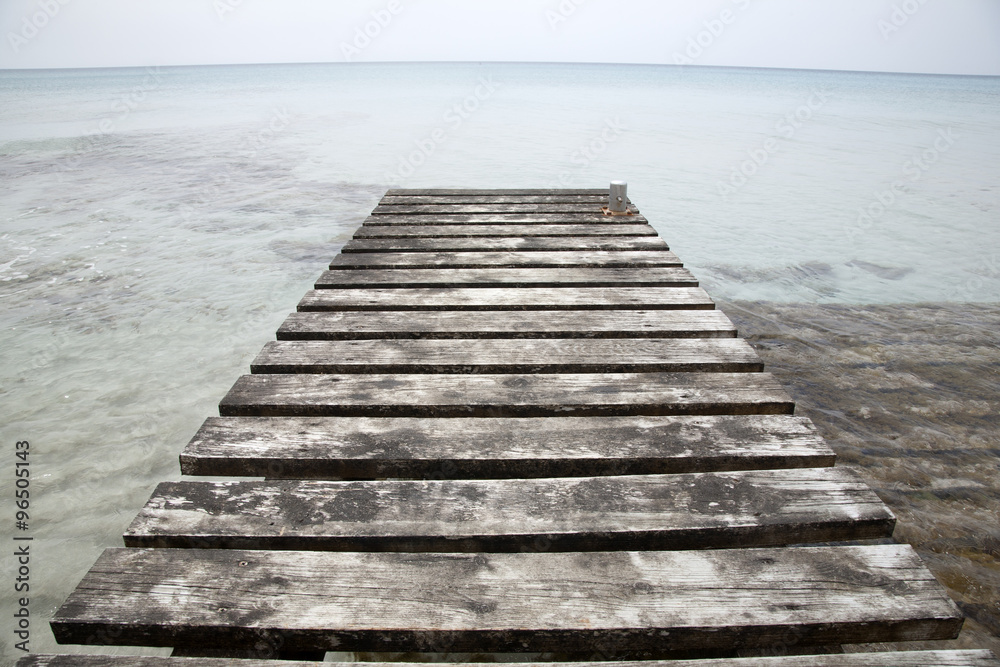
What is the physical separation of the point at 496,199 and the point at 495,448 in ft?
13.6

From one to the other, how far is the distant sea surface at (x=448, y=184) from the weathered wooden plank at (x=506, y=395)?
140 centimetres

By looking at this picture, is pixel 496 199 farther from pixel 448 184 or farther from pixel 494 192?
pixel 448 184

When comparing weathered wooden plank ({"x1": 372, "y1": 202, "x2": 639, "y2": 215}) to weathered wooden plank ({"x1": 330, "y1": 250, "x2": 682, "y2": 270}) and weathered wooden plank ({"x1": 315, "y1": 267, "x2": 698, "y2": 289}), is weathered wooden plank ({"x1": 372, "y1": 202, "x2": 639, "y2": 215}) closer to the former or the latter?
weathered wooden plank ({"x1": 330, "y1": 250, "x2": 682, "y2": 270})

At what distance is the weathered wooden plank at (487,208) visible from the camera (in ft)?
16.8

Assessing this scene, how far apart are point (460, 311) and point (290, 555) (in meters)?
1.69

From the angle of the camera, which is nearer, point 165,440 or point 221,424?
point 221,424

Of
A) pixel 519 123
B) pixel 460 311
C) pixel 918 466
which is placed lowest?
pixel 918 466

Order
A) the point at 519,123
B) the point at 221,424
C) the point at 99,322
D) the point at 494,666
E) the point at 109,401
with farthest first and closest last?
1. the point at 519,123
2. the point at 99,322
3. the point at 109,401
4. the point at 221,424
5. the point at 494,666

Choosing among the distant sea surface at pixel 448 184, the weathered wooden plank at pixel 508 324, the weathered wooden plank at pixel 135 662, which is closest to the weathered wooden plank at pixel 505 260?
the weathered wooden plank at pixel 508 324

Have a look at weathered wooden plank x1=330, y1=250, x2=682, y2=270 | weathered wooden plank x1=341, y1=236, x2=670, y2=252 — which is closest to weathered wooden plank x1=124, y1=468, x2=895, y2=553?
weathered wooden plank x1=330, y1=250, x2=682, y2=270

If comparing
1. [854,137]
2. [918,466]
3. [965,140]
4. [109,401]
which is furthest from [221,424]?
[965,140]

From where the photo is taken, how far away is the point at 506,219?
4.82 meters

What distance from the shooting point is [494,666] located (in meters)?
1.25

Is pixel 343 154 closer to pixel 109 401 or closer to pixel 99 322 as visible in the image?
pixel 99 322
